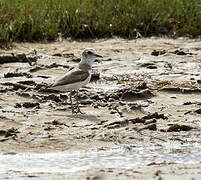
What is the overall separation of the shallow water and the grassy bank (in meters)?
7.14

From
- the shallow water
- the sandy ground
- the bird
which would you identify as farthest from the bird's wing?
the shallow water

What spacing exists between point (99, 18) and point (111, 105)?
5.60m

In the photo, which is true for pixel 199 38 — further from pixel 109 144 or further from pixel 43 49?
pixel 109 144

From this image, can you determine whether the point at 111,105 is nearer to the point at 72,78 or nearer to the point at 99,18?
the point at 72,78

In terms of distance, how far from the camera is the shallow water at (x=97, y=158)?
18.7 ft

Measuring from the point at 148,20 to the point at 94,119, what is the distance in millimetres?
6749

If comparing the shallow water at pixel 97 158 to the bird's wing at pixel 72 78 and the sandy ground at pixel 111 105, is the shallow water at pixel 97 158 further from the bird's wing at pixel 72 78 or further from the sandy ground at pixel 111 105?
the bird's wing at pixel 72 78

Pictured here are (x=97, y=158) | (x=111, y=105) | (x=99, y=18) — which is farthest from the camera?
(x=99, y=18)

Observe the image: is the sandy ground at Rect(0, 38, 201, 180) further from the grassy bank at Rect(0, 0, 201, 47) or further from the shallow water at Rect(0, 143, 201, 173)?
the grassy bank at Rect(0, 0, 201, 47)

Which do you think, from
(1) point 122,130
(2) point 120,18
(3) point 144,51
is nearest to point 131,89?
(1) point 122,130

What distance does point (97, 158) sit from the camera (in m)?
6.05

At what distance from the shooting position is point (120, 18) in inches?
532

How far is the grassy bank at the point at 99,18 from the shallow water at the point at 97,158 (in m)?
7.14

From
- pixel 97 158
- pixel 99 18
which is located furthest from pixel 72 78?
pixel 99 18
